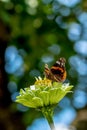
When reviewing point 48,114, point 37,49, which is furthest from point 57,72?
point 37,49

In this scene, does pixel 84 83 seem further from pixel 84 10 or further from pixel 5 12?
pixel 5 12

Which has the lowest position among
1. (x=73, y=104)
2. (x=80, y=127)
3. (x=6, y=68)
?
(x=80, y=127)

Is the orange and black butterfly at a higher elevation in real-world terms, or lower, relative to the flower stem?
higher

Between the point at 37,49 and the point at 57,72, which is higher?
the point at 37,49

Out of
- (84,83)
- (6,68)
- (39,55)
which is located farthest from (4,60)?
(84,83)

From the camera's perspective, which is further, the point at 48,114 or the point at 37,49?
the point at 37,49

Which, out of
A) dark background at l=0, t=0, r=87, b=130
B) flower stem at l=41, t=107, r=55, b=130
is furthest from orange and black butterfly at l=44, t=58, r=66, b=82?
dark background at l=0, t=0, r=87, b=130

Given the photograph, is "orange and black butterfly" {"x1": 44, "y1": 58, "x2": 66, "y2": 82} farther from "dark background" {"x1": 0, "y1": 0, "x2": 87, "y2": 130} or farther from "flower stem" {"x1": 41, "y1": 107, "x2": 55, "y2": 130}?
"dark background" {"x1": 0, "y1": 0, "x2": 87, "y2": 130}

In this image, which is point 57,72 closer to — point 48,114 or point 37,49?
point 48,114
